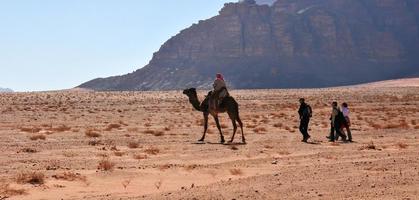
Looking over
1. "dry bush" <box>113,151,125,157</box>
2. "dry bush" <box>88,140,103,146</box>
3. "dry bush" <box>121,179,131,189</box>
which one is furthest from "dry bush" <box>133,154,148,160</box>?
"dry bush" <box>121,179,131,189</box>

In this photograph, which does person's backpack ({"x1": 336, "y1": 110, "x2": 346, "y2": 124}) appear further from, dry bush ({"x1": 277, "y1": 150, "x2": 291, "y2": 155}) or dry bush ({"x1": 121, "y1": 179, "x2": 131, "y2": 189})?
dry bush ({"x1": 121, "y1": 179, "x2": 131, "y2": 189})

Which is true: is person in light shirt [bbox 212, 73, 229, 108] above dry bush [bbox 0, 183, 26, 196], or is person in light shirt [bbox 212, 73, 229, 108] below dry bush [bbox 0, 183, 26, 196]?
above

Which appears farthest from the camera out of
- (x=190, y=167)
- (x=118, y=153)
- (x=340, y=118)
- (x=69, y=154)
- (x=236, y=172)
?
(x=340, y=118)

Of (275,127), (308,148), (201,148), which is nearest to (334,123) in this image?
(308,148)

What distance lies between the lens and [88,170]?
537 inches

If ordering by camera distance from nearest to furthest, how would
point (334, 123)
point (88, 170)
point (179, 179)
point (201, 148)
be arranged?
point (179, 179) < point (88, 170) < point (201, 148) < point (334, 123)

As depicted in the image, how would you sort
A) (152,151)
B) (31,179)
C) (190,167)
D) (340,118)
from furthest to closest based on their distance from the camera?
(340,118)
(152,151)
(190,167)
(31,179)

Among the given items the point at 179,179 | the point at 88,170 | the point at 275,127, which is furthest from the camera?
the point at 275,127

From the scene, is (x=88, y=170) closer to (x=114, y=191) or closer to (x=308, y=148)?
(x=114, y=191)

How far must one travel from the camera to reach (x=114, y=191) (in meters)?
11.2

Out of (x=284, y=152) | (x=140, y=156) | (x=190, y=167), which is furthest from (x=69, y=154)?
(x=284, y=152)

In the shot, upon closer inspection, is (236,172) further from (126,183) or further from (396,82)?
(396,82)

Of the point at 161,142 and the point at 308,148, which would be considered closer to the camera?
the point at 308,148

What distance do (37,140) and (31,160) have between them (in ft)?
19.7
